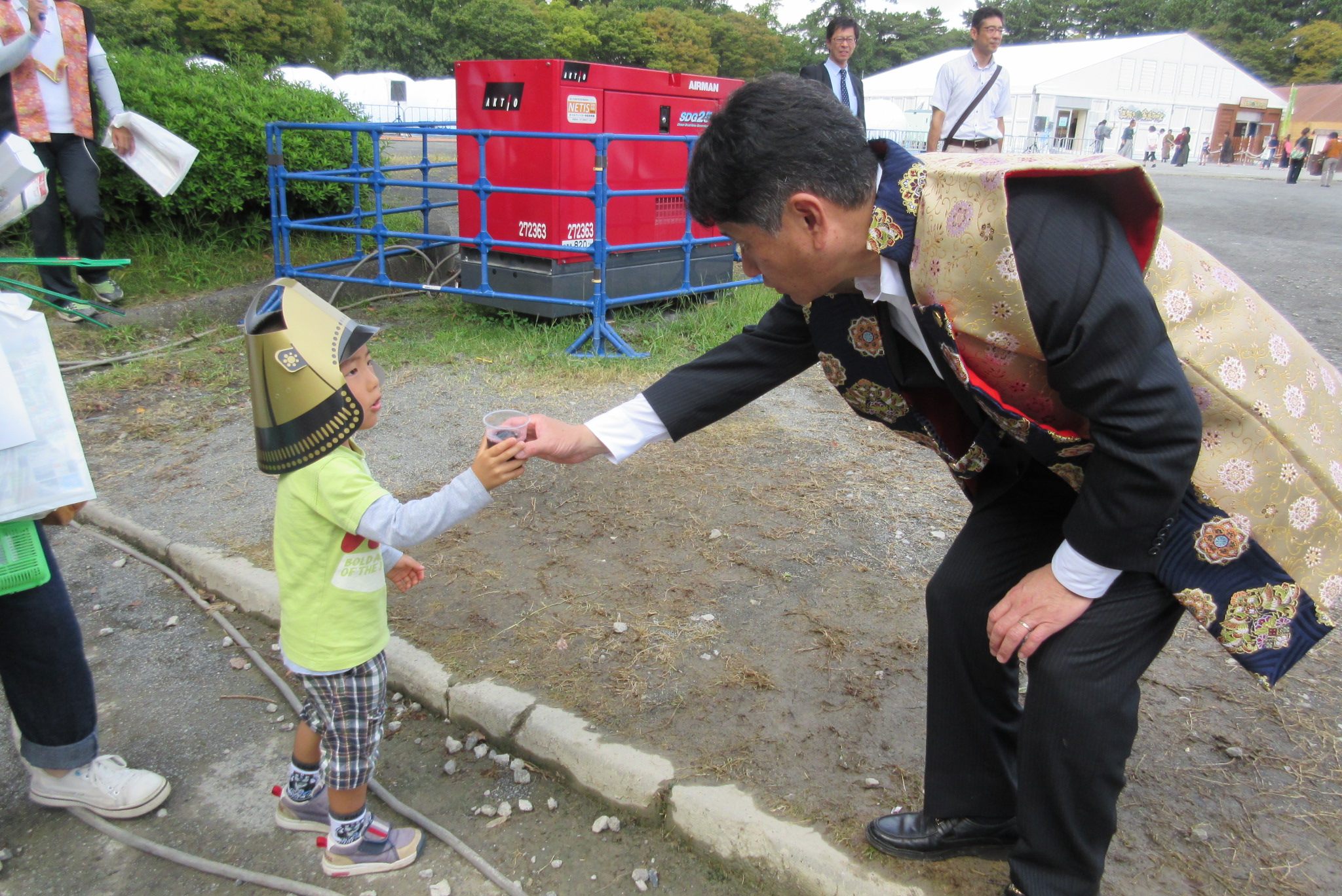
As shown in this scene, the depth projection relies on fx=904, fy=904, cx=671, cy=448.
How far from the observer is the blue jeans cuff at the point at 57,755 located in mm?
2186

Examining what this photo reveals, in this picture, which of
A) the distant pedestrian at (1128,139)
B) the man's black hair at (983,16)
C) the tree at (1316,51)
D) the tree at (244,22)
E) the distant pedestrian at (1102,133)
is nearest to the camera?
the man's black hair at (983,16)

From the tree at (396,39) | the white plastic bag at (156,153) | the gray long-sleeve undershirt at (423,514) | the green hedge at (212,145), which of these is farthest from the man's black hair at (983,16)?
the tree at (396,39)

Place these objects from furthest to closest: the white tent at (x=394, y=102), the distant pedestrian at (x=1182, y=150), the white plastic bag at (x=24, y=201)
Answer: the distant pedestrian at (x=1182, y=150) < the white tent at (x=394, y=102) < the white plastic bag at (x=24, y=201)

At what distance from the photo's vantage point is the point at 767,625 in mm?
2891

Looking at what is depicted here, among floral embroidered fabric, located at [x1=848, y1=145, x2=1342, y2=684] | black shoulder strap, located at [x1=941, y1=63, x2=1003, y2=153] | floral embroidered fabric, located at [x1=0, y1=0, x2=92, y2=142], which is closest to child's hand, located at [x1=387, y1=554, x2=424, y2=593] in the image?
floral embroidered fabric, located at [x1=848, y1=145, x2=1342, y2=684]

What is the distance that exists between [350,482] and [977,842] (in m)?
1.57

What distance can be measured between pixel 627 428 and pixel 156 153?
4513 mm

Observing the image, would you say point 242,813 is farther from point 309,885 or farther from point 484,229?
point 484,229

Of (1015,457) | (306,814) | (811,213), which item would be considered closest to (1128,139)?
(1015,457)

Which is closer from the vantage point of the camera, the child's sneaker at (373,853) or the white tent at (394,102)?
the child's sneaker at (373,853)

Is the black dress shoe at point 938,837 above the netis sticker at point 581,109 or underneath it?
underneath

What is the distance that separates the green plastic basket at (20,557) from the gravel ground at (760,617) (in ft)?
3.59

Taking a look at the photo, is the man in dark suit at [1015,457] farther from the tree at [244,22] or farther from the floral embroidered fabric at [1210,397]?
the tree at [244,22]

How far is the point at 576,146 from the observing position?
19.3ft
